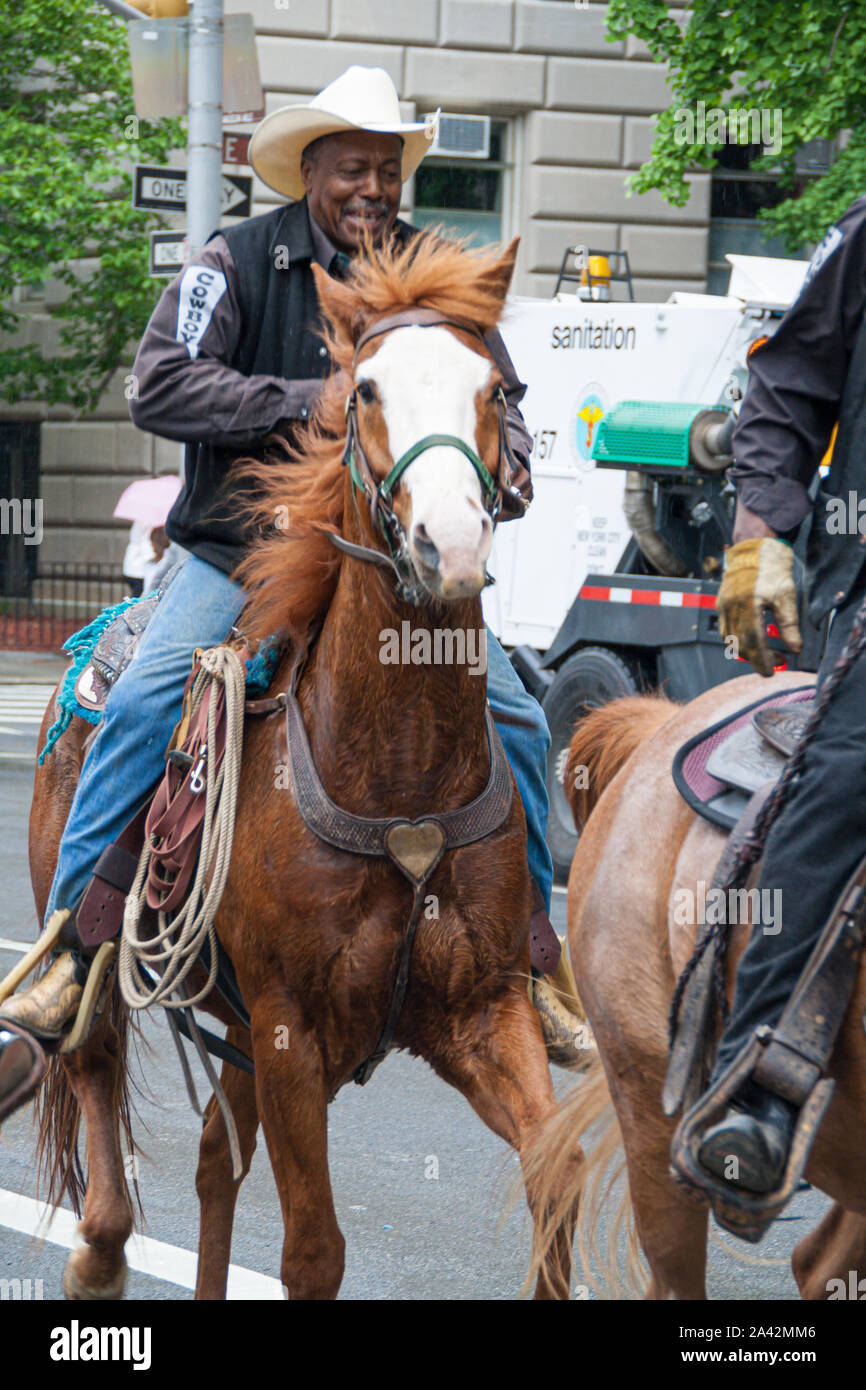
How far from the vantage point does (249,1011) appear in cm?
375

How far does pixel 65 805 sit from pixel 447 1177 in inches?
66.8

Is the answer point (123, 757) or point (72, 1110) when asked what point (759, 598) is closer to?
point (123, 757)

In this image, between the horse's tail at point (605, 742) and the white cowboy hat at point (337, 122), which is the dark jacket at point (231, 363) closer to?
the white cowboy hat at point (337, 122)

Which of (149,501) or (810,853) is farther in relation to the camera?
(149,501)

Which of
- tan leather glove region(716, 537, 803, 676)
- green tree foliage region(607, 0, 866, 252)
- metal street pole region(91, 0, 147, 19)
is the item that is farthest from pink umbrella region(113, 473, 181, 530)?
tan leather glove region(716, 537, 803, 676)

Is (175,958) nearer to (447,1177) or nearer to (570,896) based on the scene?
(570,896)

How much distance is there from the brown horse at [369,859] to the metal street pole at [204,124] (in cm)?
854

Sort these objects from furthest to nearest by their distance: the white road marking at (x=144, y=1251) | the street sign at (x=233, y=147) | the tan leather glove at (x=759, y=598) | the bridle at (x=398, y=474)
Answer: the street sign at (x=233, y=147) < the white road marking at (x=144, y=1251) < the bridle at (x=398, y=474) < the tan leather glove at (x=759, y=598)

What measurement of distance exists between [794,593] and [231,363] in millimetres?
1799

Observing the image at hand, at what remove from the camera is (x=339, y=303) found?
140 inches

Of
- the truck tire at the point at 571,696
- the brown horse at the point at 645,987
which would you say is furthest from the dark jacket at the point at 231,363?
the truck tire at the point at 571,696

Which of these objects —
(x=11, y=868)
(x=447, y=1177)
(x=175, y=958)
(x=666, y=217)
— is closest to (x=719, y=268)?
(x=666, y=217)

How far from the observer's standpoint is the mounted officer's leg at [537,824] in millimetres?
4102

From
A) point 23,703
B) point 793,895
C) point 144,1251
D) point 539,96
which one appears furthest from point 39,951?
point 539,96
